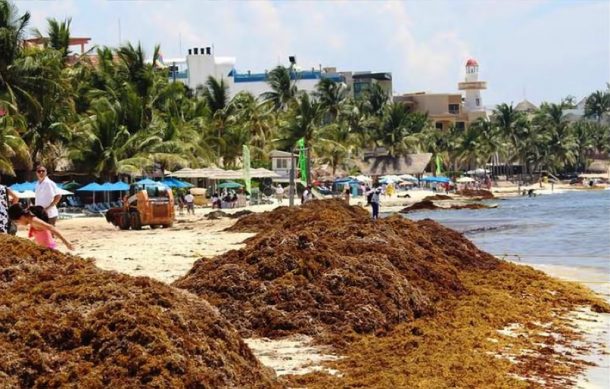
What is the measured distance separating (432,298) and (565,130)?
10557 cm

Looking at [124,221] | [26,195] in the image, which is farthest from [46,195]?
[26,195]

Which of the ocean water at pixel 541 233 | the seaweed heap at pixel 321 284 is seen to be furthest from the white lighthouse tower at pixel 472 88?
the seaweed heap at pixel 321 284

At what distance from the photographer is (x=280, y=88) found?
79625mm

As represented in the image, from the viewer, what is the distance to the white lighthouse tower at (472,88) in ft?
409

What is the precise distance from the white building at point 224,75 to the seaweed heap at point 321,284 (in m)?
79.7

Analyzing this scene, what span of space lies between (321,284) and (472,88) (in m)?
119

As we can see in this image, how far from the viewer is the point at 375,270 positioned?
1143 centimetres

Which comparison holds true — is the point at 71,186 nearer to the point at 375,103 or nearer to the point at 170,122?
the point at 170,122

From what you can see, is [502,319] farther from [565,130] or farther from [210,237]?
[565,130]

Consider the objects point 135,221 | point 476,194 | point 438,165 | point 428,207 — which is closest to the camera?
point 135,221

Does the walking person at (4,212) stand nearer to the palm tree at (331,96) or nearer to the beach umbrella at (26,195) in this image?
the beach umbrella at (26,195)

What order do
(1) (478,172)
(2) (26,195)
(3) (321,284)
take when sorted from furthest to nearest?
1. (1) (478,172)
2. (2) (26,195)
3. (3) (321,284)

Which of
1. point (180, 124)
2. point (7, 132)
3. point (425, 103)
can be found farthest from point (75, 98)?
point (425, 103)

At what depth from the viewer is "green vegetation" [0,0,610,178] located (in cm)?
4197
